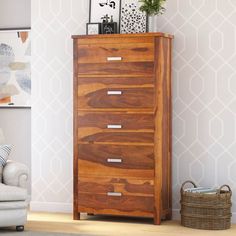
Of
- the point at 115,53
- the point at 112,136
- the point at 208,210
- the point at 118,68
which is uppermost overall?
the point at 115,53

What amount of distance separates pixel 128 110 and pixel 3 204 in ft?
4.20

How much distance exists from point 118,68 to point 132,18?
48 centimetres

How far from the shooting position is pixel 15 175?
227 inches

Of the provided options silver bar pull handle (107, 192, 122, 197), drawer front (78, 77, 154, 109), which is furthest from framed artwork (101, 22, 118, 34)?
silver bar pull handle (107, 192, 122, 197)

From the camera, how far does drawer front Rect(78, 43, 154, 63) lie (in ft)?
19.4

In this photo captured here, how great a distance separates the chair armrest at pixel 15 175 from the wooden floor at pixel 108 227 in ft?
1.25

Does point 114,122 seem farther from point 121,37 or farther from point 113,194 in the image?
point 121,37

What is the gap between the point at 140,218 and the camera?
6.25m

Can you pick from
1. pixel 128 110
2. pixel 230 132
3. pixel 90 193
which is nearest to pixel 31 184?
pixel 90 193

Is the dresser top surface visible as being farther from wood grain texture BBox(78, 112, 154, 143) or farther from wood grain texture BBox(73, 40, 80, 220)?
wood grain texture BBox(78, 112, 154, 143)

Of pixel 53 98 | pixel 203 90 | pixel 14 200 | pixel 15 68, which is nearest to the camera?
pixel 14 200

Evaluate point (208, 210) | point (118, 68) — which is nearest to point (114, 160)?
point (118, 68)

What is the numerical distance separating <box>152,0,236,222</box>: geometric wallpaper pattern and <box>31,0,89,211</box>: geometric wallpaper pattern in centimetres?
85

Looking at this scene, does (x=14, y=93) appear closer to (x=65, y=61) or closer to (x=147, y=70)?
(x=65, y=61)
